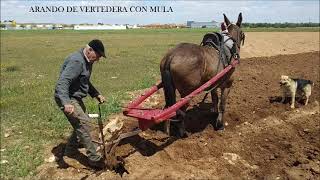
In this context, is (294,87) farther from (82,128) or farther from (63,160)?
(63,160)

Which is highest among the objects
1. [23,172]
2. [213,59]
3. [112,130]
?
[213,59]

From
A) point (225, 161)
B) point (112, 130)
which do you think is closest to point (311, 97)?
point (225, 161)

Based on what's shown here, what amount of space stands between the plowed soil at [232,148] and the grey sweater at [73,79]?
1.39m

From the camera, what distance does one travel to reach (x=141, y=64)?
22.1 m

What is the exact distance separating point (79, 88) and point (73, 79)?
40cm

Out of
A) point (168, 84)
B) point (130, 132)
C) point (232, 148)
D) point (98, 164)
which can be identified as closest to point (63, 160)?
point (98, 164)

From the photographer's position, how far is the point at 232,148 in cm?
756

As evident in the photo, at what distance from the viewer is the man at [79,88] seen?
240 inches

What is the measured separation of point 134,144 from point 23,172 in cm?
206

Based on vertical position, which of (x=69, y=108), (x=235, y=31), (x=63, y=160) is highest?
(x=235, y=31)

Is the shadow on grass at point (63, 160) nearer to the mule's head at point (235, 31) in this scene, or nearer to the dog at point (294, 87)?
the mule's head at point (235, 31)

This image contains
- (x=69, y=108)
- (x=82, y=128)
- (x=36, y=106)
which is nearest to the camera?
(x=69, y=108)

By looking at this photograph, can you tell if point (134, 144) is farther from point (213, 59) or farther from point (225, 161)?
point (213, 59)

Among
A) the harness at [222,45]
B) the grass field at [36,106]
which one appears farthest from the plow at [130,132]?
the grass field at [36,106]
